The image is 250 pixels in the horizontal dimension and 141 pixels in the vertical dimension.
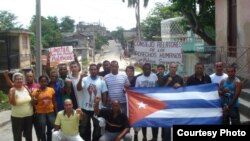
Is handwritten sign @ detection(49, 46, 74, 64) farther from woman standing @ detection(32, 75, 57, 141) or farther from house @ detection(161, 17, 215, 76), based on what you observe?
woman standing @ detection(32, 75, 57, 141)

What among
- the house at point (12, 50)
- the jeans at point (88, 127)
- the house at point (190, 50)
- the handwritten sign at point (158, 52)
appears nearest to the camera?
the jeans at point (88, 127)

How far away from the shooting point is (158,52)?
11094 millimetres

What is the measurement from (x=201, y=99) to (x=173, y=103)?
1.70 feet

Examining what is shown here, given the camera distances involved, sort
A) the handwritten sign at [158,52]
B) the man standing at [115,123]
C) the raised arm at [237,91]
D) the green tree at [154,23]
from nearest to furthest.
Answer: the raised arm at [237,91] → the man standing at [115,123] → the handwritten sign at [158,52] → the green tree at [154,23]

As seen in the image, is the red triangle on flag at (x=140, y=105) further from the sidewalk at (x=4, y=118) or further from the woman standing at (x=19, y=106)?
the sidewalk at (x=4, y=118)

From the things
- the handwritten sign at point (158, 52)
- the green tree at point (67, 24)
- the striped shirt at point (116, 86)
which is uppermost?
the green tree at point (67, 24)

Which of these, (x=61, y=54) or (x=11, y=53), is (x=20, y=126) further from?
(x=11, y=53)

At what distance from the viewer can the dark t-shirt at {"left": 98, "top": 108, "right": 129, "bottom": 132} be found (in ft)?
26.8

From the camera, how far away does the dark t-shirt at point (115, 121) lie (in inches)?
322

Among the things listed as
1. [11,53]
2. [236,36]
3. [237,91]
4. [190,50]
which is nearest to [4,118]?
[236,36]

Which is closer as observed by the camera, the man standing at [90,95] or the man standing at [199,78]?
the man standing at [199,78]

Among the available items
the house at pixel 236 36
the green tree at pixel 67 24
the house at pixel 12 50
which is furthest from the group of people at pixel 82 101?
the green tree at pixel 67 24

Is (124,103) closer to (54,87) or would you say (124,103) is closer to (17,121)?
(54,87)

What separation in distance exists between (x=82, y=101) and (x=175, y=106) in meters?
1.82
